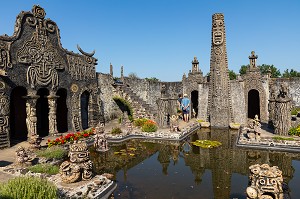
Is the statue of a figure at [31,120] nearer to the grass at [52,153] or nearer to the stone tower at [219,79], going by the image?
the grass at [52,153]

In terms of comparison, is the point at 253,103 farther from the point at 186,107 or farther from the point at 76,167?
the point at 76,167

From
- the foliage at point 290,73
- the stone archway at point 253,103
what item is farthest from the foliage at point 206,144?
the foliage at point 290,73

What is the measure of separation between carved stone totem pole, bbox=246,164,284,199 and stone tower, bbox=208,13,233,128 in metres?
13.9

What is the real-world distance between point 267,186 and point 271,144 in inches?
299

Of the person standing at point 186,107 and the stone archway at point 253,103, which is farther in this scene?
the stone archway at point 253,103

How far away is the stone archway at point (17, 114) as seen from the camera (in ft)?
52.4

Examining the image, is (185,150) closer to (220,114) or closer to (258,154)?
(258,154)

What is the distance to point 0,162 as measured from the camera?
10.2 m

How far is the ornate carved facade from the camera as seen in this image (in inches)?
519

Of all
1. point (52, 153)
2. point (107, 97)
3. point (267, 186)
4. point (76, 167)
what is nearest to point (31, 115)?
point (52, 153)

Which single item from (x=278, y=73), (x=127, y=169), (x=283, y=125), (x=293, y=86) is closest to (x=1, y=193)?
(x=127, y=169)

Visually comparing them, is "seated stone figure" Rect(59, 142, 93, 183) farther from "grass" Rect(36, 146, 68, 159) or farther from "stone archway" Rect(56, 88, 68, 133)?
"stone archway" Rect(56, 88, 68, 133)

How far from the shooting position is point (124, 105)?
74.0ft

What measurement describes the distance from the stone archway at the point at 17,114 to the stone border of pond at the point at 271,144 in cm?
1424
